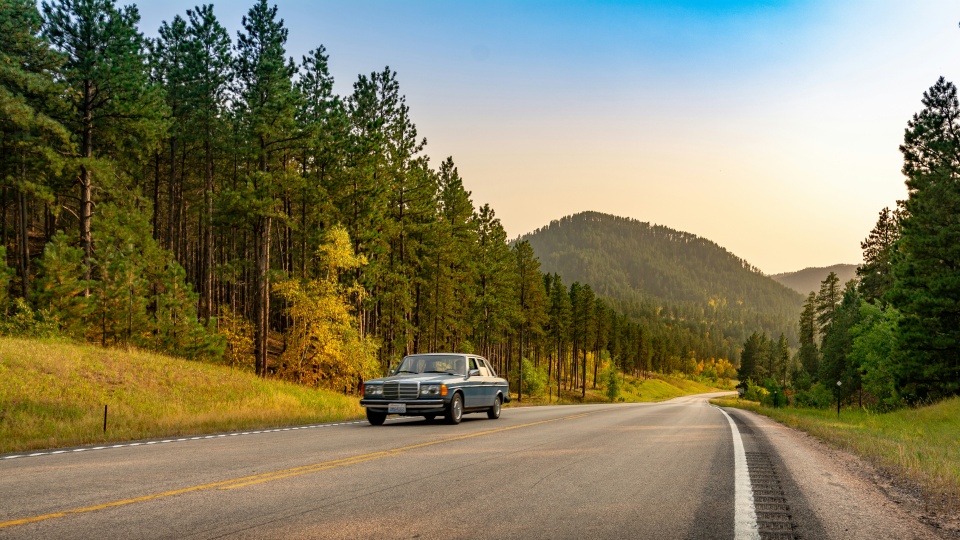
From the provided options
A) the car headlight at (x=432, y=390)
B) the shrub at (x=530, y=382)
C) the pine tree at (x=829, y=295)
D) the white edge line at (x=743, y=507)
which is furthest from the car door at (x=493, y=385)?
the pine tree at (x=829, y=295)

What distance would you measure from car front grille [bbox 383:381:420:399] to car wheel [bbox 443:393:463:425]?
983 mm

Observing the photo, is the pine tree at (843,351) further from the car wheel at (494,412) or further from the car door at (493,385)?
the car wheel at (494,412)

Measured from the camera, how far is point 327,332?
107 feet

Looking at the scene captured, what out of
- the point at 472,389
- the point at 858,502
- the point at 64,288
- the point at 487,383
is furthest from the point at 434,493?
the point at 64,288

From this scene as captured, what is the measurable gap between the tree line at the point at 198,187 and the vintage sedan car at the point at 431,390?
1451cm

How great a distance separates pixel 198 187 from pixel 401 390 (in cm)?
3998

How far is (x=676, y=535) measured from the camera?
524 cm

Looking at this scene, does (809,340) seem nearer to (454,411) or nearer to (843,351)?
(843,351)

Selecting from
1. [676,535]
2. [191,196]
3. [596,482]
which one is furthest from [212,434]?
[191,196]

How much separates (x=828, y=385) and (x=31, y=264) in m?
75.4

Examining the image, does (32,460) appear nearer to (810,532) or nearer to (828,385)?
(810,532)

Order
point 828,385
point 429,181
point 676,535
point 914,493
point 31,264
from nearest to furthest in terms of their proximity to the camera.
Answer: point 676,535 → point 914,493 → point 31,264 → point 429,181 → point 828,385

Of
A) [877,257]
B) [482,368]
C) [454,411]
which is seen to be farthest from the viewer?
[877,257]

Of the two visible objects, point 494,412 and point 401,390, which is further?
point 494,412
